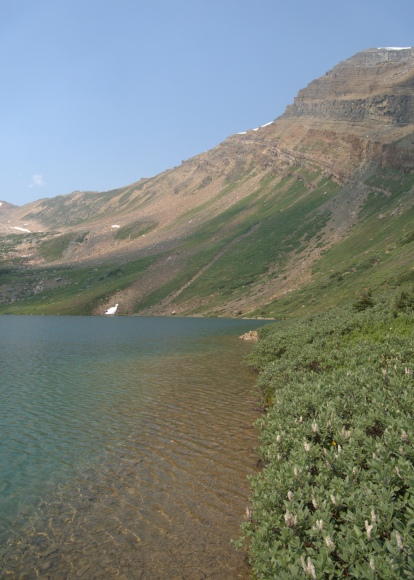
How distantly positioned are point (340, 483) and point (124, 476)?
8906mm

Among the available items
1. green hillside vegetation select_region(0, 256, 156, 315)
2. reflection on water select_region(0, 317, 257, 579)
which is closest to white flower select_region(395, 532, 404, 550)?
reflection on water select_region(0, 317, 257, 579)

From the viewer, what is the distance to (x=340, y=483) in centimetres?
817

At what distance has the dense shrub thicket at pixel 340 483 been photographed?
6398mm

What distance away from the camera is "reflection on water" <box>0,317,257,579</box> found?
10117 mm

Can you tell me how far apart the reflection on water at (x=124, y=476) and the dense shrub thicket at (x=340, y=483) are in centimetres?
195

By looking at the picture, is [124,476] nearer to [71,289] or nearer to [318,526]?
[318,526]

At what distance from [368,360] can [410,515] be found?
11.7 meters

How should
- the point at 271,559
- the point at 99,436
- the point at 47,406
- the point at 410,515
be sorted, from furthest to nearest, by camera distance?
the point at 47,406
the point at 99,436
the point at 271,559
the point at 410,515

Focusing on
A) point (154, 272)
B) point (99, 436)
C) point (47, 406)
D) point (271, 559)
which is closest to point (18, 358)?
point (47, 406)

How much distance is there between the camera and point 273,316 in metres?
108

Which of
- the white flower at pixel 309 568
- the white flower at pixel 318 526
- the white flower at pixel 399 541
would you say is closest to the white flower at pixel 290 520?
the white flower at pixel 318 526

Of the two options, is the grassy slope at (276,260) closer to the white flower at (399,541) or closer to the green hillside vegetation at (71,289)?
the green hillside vegetation at (71,289)

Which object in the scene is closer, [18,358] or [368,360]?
[368,360]

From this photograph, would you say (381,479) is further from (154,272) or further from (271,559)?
(154,272)
